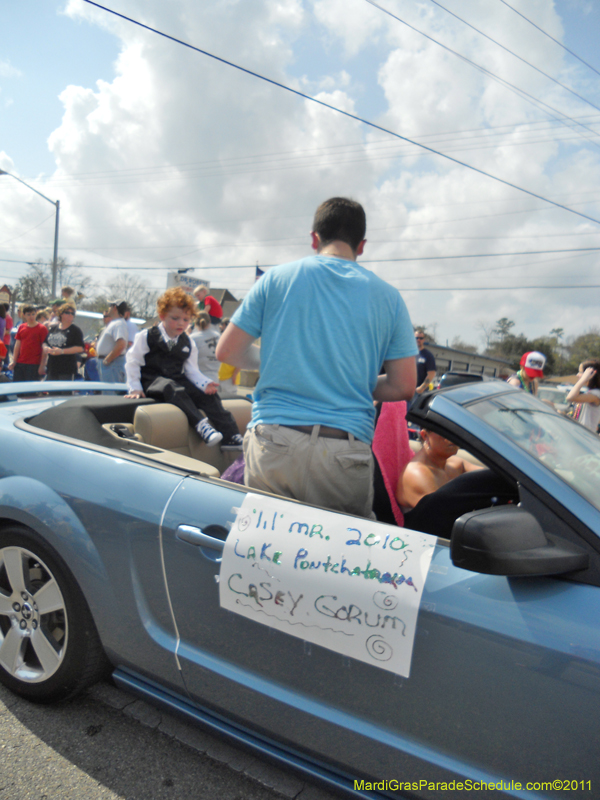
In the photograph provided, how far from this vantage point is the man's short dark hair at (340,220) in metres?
1.91

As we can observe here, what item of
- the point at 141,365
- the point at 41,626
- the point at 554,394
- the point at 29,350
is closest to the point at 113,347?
the point at 29,350

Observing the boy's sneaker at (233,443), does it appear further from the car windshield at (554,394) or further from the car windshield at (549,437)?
the car windshield at (554,394)

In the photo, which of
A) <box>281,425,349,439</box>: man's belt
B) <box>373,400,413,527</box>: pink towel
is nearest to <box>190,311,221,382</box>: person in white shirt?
<box>373,400,413,527</box>: pink towel

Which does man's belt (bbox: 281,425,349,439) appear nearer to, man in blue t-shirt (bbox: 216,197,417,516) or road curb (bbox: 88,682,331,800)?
man in blue t-shirt (bbox: 216,197,417,516)

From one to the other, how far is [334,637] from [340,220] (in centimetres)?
133

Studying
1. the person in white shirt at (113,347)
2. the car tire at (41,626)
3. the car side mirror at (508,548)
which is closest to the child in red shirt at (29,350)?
the person in white shirt at (113,347)

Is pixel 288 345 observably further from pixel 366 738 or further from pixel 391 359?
pixel 366 738

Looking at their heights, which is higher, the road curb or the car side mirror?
the car side mirror

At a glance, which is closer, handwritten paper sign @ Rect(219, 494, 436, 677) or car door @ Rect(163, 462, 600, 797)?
car door @ Rect(163, 462, 600, 797)

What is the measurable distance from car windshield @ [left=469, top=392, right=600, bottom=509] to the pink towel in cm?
51

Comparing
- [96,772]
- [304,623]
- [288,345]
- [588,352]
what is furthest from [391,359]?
[588,352]

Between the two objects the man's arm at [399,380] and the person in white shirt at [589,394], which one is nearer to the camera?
the man's arm at [399,380]

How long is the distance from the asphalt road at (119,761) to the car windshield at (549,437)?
1146 mm

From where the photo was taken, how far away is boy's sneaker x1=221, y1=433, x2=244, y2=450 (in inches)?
129
